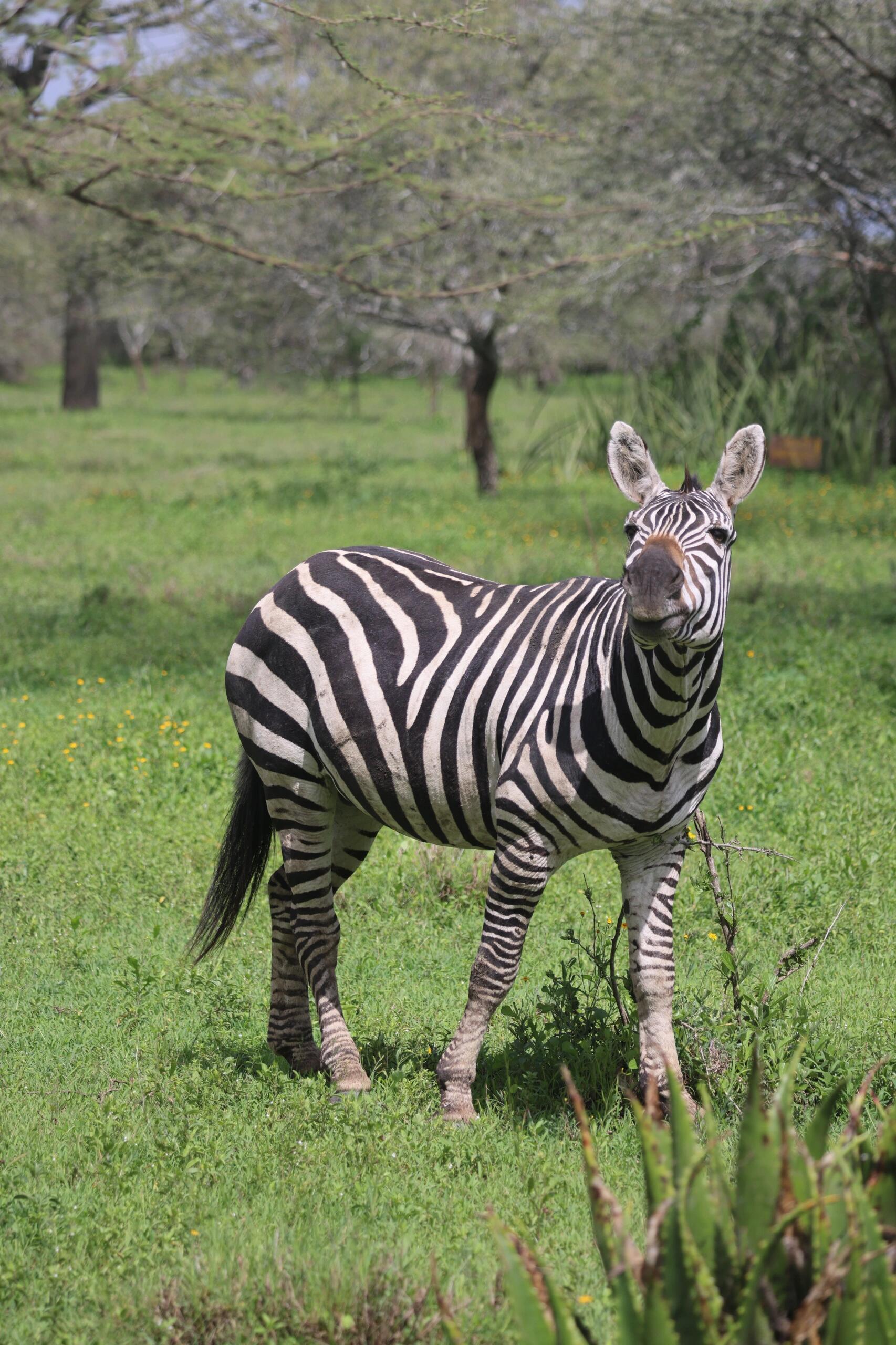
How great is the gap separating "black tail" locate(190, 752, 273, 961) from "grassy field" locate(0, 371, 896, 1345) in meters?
0.32

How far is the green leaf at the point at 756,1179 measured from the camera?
223 cm

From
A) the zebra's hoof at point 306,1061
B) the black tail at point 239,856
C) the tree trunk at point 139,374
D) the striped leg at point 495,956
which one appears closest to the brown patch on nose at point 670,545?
the striped leg at point 495,956

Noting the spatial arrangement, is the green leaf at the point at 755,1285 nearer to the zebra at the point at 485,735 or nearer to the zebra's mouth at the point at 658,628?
the zebra at the point at 485,735

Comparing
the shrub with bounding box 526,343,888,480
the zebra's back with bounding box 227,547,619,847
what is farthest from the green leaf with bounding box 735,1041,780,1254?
the shrub with bounding box 526,343,888,480

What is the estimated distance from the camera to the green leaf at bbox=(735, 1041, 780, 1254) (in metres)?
2.23

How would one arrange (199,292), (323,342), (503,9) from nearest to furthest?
(503,9)
(199,292)
(323,342)

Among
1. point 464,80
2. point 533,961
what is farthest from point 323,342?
point 533,961

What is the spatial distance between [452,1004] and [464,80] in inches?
670

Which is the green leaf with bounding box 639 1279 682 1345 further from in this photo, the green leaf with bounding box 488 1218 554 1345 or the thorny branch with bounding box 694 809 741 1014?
the thorny branch with bounding box 694 809 741 1014

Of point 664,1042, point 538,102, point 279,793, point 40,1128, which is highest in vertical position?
point 538,102

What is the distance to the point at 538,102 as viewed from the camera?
63.5 ft

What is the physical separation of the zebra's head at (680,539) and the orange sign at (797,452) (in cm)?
1507

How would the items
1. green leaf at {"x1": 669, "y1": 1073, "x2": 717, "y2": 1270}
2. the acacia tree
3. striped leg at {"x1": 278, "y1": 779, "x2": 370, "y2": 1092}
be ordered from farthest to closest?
the acacia tree, striped leg at {"x1": 278, "y1": 779, "x2": 370, "y2": 1092}, green leaf at {"x1": 669, "y1": 1073, "x2": 717, "y2": 1270}

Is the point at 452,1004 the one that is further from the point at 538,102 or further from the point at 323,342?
the point at 323,342
